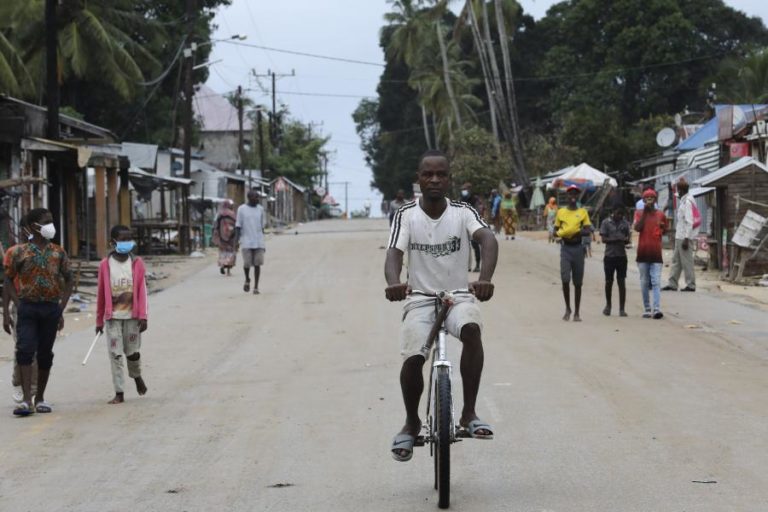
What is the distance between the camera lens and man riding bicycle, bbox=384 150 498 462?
6.68 metres

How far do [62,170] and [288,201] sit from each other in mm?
55965

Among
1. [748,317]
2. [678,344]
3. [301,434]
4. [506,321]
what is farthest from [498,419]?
[748,317]

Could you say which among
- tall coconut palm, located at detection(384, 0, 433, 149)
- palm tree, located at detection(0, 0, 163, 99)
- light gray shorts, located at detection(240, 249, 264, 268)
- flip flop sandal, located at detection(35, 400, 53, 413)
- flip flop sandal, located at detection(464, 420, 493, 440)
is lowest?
flip flop sandal, located at detection(35, 400, 53, 413)

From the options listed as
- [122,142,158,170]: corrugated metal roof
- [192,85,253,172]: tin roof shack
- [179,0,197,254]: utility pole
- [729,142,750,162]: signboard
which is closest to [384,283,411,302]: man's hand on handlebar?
[729,142,750,162]: signboard

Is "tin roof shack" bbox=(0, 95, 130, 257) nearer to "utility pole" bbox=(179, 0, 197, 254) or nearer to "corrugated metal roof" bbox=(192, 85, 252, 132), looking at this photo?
"utility pole" bbox=(179, 0, 197, 254)

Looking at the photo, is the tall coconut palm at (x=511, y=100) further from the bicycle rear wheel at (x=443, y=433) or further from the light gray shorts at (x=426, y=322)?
the bicycle rear wheel at (x=443, y=433)

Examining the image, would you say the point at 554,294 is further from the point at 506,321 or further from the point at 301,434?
the point at 301,434

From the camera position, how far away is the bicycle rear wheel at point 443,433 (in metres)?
6.21

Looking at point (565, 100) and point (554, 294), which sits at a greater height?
point (565, 100)

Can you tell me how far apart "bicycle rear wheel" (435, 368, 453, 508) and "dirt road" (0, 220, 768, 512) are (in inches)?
7.9

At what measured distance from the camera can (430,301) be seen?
6.77 meters

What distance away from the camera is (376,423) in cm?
909

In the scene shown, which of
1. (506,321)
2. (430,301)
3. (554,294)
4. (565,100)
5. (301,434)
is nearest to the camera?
(430,301)

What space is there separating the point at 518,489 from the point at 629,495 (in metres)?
0.63
